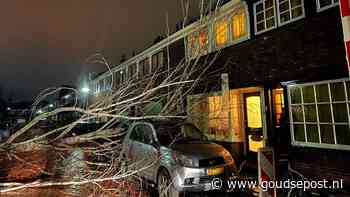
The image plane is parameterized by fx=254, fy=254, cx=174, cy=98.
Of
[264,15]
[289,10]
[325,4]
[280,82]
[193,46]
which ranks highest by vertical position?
[264,15]

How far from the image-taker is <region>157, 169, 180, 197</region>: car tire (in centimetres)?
556

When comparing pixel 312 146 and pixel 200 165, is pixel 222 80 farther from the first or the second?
pixel 200 165

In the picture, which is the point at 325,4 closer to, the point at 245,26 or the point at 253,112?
the point at 245,26

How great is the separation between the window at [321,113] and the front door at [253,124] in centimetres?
180

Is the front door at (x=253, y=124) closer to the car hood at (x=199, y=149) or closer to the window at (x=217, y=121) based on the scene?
the window at (x=217, y=121)

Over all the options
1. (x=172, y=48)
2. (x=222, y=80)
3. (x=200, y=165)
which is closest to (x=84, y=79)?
(x=200, y=165)

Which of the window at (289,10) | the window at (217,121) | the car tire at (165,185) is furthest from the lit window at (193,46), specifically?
the window at (217,121)

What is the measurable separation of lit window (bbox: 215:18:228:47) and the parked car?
4852 millimetres

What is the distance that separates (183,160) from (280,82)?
3942 millimetres

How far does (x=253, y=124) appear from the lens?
927cm

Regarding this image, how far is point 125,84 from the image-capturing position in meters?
3.84

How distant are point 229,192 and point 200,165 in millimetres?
1052

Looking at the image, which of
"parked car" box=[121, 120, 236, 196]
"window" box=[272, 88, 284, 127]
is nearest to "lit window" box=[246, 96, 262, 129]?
"window" box=[272, 88, 284, 127]

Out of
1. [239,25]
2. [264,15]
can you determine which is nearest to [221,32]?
[239,25]
